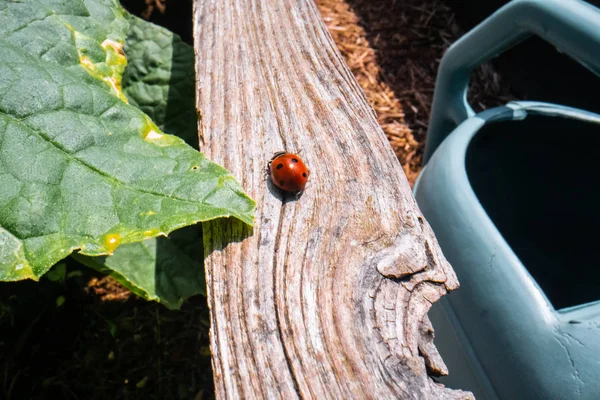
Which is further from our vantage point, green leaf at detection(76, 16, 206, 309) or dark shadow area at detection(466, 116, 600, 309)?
dark shadow area at detection(466, 116, 600, 309)

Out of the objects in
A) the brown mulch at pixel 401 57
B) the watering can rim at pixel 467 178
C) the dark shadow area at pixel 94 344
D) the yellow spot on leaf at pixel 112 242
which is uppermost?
the watering can rim at pixel 467 178

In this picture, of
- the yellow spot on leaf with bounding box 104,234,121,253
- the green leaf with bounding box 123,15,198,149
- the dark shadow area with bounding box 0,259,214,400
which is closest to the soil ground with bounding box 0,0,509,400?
the dark shadow area with bounding box 0,259,214,400

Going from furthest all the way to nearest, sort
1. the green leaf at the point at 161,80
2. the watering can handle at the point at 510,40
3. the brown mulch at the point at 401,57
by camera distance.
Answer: the brown mulch at the point at 401,57
the green leaf at the point at 161,80
the watering can handle at the point at 510,40

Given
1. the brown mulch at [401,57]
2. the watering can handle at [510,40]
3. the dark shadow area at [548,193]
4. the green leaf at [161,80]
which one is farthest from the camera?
the brown mulch at [401,57]

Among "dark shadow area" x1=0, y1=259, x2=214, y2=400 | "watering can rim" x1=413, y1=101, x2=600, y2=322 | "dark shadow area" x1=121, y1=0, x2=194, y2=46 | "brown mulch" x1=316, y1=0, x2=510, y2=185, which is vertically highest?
"watering can rim" x1=413, y1=101, x2=600, y2=322

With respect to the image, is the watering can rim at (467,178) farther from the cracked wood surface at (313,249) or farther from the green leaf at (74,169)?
the green leaf at (74,169)

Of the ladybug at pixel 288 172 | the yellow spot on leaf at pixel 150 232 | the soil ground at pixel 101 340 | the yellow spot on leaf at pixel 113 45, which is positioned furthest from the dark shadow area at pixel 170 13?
the yellow spot on leaf at pixel 150 232

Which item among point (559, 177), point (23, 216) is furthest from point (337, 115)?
point (559, 177)

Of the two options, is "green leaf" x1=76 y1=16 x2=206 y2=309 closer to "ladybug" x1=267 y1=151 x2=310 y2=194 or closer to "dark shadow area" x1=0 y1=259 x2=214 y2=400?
"ladybug" x1=267 y1=151 x2=310 y2=194

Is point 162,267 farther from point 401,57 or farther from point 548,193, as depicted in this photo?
point 401,57
